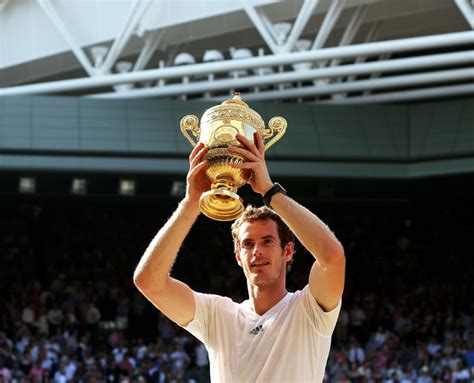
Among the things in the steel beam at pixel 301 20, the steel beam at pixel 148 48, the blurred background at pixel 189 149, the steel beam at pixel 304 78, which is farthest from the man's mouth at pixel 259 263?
the steel beam at pixel 148 48

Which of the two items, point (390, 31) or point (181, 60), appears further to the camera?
point (390, 31)

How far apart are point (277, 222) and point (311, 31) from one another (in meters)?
19.5

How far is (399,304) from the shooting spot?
78.9ft

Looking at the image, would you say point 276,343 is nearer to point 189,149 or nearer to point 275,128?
point 275,128

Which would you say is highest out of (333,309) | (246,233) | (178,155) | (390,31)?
(390,31)

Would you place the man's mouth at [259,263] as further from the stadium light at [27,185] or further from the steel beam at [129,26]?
the stadium light at [27,185]

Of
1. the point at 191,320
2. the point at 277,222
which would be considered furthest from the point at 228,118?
the point at 191,320

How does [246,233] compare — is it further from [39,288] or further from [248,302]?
[39,288]

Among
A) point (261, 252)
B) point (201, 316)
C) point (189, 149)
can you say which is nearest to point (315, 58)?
point (189, 149)

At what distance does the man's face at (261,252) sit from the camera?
4.09 metres

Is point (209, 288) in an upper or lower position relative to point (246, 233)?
upper

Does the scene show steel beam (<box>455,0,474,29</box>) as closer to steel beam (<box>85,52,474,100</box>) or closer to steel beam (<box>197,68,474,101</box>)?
steel beam (<box>85,52,474,100</box>)

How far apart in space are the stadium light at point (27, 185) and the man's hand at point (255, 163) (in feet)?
69.1

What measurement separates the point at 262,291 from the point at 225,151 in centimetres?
54
